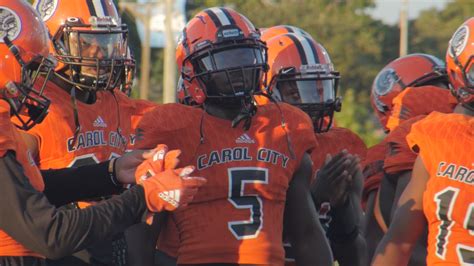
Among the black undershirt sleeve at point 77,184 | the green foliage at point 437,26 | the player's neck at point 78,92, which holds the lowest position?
the green foliage at point 437,26

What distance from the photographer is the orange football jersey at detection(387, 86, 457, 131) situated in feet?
21.0

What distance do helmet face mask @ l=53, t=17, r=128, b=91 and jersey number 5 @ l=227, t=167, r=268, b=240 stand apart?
1.03 meters

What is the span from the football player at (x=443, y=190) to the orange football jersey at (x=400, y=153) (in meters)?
0.61

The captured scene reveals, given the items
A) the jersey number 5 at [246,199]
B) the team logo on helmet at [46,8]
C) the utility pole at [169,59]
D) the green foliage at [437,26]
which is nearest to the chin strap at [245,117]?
the jersey number 5 at [246,199]

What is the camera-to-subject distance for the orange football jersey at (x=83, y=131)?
17.5 ft

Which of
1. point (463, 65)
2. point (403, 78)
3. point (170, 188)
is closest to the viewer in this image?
point (170, 188)

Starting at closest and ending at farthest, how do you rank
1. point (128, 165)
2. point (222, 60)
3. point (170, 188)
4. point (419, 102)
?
point (170, 188) → point (128, 165) → point (222, 60) → point (419, 102)

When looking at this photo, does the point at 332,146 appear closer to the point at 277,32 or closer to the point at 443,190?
the point at 277,32

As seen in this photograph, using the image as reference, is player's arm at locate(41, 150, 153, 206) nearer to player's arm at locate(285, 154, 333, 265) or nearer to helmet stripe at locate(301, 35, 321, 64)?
player's arm at locate(285, 154, 333, 265)

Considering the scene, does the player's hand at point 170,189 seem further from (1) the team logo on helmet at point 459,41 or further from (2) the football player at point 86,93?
(1) the team logo on helmet at point 459,41

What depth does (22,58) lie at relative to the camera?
14.2 ft

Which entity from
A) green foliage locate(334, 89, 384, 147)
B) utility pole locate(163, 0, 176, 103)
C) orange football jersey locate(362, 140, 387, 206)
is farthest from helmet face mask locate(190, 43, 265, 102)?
green foliage locate(334, 89, 384, 147)

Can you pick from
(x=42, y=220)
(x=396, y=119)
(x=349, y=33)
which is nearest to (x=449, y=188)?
(x=42, y=220)

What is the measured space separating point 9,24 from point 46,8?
5.19 ft
